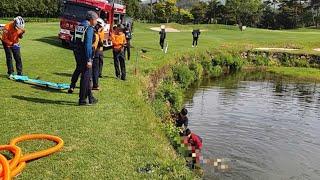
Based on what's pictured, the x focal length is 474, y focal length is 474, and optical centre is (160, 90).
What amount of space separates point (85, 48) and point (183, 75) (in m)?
17.7

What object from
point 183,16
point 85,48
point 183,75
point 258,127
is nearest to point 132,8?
point 183,16

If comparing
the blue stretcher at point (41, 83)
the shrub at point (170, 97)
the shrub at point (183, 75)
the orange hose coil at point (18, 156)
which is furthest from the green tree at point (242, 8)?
the orange hose coil at point (18, 156)

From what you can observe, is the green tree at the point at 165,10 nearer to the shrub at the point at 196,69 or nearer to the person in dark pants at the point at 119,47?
the shrub at the point at 196,69

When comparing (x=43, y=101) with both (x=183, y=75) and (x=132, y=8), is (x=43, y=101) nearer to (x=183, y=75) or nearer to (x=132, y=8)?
(x=183, y=75)

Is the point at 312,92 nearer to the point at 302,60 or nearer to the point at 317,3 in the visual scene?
the point at 302,60

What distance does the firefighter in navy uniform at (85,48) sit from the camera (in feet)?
38.5

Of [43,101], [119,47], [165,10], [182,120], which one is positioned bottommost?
[182,120]

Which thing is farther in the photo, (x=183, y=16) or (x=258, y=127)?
(x=183, y=16)

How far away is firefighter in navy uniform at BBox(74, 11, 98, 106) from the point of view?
38.5ft

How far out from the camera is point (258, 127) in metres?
20.8

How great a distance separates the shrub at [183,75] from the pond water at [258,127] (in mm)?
661

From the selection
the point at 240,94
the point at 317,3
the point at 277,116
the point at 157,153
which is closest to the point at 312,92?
the point at 240,94

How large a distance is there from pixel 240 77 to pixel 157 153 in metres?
29.2

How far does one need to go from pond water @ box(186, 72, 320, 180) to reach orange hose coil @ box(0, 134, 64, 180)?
5.14 metres
